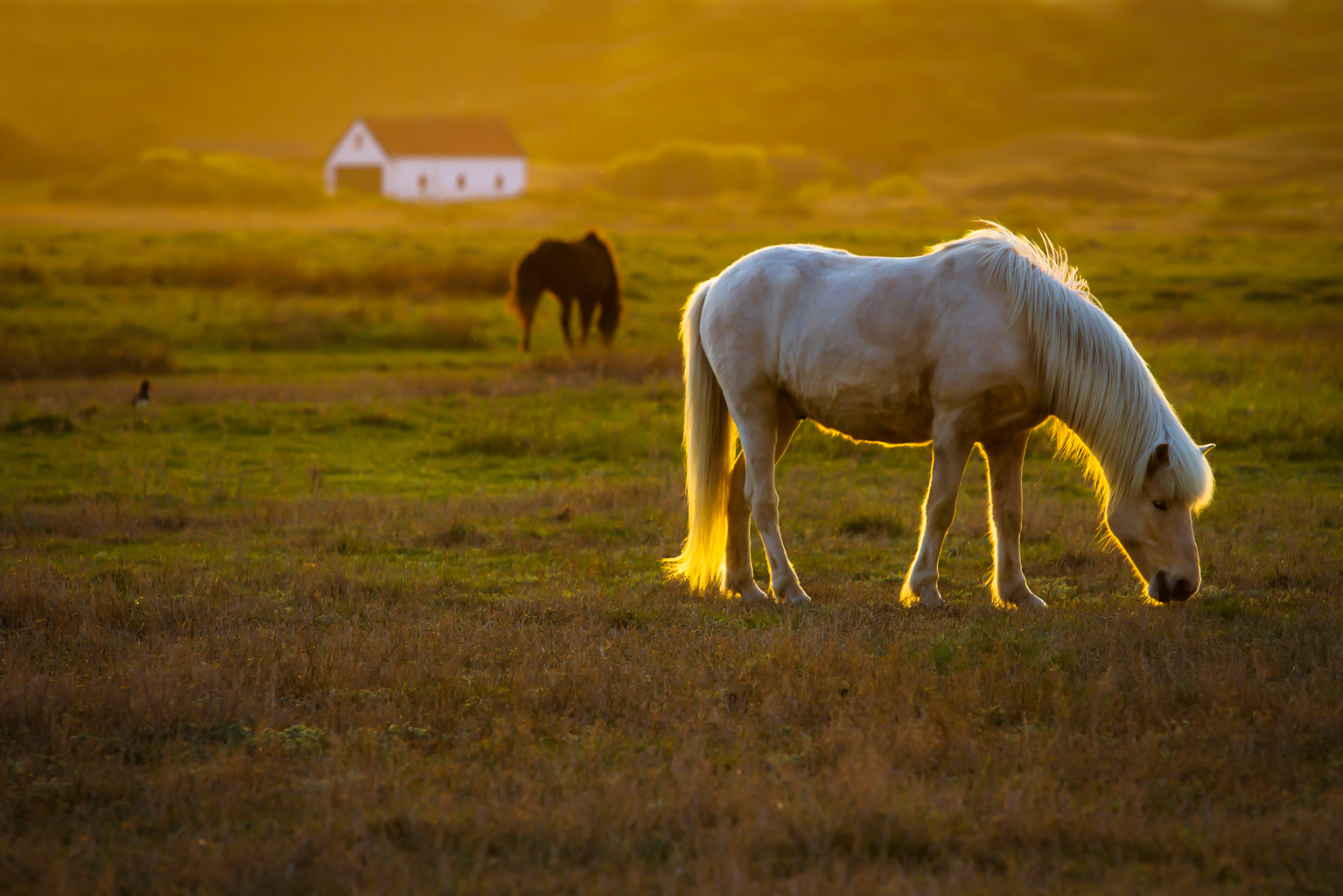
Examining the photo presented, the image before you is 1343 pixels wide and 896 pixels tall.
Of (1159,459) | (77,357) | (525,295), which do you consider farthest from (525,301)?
(1159,459)

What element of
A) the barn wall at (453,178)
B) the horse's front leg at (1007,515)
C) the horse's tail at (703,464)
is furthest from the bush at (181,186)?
the horse's front leg at (1007,515)

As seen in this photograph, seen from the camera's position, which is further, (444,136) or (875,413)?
(444,136)

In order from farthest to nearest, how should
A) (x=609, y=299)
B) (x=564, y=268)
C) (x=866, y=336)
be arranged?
1. (x=609, y=299)
2. (x=564, y=268)
3. (x=866, y=336)

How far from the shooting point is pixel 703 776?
12.8 feet

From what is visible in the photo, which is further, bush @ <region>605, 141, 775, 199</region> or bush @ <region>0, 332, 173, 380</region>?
bush @ <region>605, 141, 775, 199</region>

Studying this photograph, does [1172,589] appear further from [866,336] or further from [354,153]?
[354,153]

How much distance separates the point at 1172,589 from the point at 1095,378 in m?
1.22

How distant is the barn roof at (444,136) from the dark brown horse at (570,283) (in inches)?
2594

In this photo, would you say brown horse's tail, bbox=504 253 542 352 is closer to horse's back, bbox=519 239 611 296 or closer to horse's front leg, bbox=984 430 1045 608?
horse's back, bbox=519 239 611 296

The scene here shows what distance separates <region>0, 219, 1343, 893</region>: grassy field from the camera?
3.44 m

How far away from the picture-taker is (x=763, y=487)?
22.2 feet

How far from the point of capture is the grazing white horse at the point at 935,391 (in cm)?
590

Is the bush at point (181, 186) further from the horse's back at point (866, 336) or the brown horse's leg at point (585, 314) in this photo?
the horse's back at point (866, 336)

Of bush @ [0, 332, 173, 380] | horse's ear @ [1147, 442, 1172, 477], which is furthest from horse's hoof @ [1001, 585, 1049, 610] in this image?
bush @ [0, 332, 173, 380]
